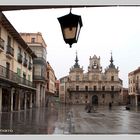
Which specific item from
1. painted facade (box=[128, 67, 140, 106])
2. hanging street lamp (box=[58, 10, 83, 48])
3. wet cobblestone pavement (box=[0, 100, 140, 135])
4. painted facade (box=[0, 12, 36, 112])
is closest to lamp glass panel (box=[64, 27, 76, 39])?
hanging street lamp (box=[58, 10, 83, 48])

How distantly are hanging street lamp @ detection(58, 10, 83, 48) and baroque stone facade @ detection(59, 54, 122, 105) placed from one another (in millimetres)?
3215

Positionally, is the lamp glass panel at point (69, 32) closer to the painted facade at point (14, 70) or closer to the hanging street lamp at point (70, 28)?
the hanging street lamp at point (70, 28)

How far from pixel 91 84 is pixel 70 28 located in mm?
9111

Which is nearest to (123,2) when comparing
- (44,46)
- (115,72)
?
(44,46)

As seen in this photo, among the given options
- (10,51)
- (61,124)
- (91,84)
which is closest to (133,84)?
(91,84)

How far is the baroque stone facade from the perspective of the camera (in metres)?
9.46

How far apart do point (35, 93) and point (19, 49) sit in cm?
393

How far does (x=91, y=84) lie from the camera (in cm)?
1420

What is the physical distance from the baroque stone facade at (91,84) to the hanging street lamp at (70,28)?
10.5 feet

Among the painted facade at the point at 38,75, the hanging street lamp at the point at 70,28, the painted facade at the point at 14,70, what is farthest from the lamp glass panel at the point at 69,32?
the painted facade at the point at 14,70

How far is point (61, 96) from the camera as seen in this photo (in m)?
11.7

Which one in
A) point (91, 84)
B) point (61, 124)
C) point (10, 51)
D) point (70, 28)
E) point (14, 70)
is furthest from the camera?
point (10, 51)

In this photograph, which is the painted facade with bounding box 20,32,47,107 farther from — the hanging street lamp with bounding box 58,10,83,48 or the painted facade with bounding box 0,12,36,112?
the hanging street lamp with bounding box 58,10,83,48

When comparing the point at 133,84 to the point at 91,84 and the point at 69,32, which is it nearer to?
the point at 91,84
